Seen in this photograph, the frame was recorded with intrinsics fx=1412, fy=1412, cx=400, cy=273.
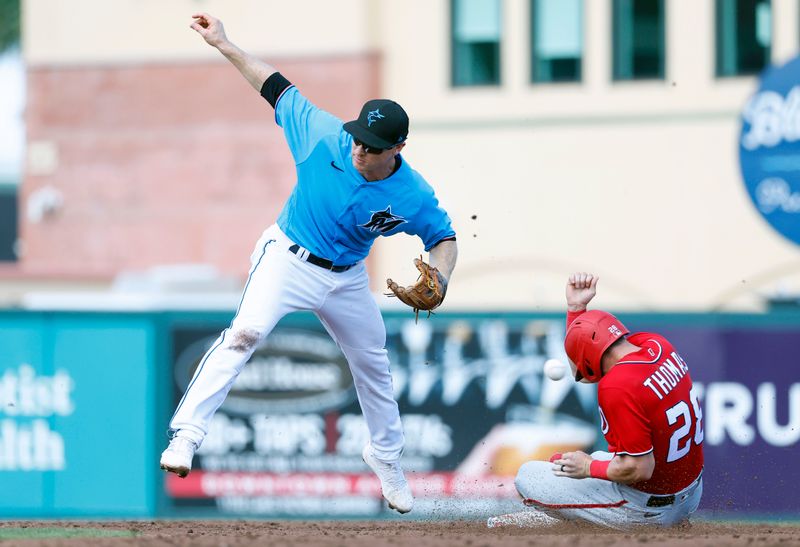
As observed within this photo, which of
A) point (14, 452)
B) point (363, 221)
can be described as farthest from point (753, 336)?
point (14, 452)

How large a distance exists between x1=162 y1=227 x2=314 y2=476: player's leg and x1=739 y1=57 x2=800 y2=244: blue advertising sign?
8.26 meters

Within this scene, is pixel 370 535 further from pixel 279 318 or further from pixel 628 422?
pixel 628 422

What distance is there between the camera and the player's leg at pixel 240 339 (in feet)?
22.5

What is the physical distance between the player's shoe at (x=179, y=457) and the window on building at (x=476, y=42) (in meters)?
13.4

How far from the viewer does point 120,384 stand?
11.3m

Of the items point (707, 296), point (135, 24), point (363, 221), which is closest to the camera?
point (363, 221)

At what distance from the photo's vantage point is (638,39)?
1909 cm

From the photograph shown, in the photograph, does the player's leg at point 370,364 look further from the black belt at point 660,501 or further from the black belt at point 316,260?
the black belt at point 660,501

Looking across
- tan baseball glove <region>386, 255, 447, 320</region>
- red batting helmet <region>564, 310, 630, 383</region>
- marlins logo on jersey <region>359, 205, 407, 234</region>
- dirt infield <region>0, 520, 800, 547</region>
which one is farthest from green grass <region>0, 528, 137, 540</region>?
red batting helmet <region>564, 310, 630, 383</region>

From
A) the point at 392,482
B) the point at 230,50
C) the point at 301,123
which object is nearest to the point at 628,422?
the point at 392,482

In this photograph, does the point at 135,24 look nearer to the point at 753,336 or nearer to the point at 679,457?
the point at 753,336

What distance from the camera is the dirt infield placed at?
21.0 ft

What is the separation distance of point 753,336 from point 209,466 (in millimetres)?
4383

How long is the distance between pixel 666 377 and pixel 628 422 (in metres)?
0.33
